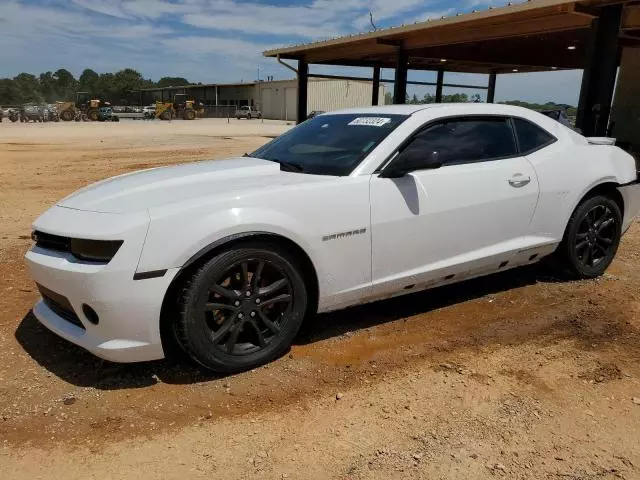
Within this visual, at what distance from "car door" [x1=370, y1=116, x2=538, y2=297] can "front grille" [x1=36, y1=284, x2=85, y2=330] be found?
70.2 inches

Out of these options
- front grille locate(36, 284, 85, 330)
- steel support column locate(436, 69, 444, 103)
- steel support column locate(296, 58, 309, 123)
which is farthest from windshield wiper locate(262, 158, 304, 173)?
steel support column locate(436, 69, 444, 103)

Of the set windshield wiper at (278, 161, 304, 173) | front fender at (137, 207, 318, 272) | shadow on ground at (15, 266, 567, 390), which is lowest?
shadow on ground at (15, 266, 567, 390)

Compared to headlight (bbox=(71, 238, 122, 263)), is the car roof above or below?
above

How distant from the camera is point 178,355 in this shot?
123 inches

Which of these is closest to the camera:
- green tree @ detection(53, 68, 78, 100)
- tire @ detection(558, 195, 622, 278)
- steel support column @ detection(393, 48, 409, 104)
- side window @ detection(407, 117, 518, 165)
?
side window @ detection(407, 117, 518, 165)

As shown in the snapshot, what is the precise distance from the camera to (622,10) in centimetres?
945

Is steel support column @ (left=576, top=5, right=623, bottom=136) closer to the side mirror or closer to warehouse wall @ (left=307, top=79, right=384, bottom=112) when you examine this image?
the side mirror

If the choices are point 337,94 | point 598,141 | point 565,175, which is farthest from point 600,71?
point 337,94

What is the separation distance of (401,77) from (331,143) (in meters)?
13.1

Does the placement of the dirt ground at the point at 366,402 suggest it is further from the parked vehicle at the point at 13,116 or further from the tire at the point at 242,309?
the parked vehicle at the point at 13,116

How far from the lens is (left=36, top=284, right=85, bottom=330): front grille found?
2906 mm

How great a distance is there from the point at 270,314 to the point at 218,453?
0.95m

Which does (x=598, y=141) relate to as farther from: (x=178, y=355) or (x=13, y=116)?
(x=13, y=116)

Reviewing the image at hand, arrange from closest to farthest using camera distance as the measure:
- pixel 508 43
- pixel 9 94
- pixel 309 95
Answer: pixel 508 43, pixel 309 95, pixel 9 94
